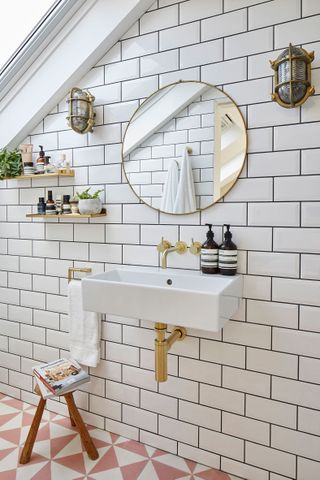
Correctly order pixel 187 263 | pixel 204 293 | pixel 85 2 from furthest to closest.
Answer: pixel 85 2 < pixel 187 263 < pixel 204 293

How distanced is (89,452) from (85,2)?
235 cm

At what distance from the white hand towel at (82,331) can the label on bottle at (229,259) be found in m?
0.80

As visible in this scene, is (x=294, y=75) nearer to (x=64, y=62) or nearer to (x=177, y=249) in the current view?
(x=177, y=249)

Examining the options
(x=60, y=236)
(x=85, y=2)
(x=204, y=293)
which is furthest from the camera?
(x=60, y=236)

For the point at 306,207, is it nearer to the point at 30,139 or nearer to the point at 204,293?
the point at 204,293

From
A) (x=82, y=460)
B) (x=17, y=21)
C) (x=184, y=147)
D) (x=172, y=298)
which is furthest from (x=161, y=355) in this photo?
(x=17, y=21)

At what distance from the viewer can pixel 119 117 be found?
1927 millimetres

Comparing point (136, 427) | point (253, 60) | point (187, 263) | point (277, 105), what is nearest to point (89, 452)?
point (136, 427)

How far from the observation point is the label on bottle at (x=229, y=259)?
5.25ft

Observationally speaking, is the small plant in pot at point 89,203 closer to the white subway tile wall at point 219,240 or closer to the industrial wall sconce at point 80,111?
the white subway tile wall at point 219,240

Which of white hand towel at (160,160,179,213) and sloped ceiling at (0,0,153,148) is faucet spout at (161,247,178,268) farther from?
sloped ceiling at (0,0,153,148)

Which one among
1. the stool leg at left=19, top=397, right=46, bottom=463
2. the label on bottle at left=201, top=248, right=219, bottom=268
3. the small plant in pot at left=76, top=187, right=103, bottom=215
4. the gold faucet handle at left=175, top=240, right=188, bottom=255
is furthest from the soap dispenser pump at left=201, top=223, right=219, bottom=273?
the stool leg at left=19, top=397, right=46, bottom=463

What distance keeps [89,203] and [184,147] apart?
58 cm

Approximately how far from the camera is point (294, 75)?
4.64ft
